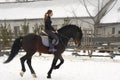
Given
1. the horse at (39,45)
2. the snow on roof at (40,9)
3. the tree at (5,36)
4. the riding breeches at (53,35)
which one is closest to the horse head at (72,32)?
the horse at (39,45)

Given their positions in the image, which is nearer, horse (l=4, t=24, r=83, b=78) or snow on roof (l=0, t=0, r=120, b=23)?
horse (l=4, t=24, r=83, b=78)

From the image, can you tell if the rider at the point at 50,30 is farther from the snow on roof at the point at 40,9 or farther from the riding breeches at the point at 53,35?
the snow on roof at the point at 40,9

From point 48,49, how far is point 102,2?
33.7 m

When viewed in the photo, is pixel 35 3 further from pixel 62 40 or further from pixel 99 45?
pixel 62 40

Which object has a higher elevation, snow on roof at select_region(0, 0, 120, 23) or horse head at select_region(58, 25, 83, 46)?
snow on roof at select_region(0, 0, 120, 23)

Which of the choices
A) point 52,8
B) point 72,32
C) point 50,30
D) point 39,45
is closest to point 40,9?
point 52,8

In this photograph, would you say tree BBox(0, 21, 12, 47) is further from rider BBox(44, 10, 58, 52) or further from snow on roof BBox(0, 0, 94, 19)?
snow on roof BBox(0, 0, 94, 19)

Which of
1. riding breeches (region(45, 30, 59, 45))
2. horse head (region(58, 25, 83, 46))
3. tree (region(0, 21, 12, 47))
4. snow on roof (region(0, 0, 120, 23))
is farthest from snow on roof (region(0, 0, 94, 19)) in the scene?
riding breeches (region(45, 30, 59, 45))

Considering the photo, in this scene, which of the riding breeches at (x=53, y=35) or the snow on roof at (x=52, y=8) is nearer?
the riding breeches at (x=53, y=35)

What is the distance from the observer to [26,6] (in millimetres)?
49188

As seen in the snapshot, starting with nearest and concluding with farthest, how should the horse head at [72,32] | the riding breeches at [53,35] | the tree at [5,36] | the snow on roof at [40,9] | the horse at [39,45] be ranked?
the riding breeches at [53,35] → the horse at [39,45] → the horse head at [72,32] → the tree at [5,36] → the snow on roof at [40,9]

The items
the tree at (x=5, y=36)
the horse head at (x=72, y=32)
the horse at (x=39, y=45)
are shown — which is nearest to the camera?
the horse at (x=39, y=45)

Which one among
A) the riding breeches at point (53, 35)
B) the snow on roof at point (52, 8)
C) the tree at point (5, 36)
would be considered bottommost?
the tree at point (5, 36)

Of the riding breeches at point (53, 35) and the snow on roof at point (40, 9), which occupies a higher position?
the snow on roof at point (40, 9)
